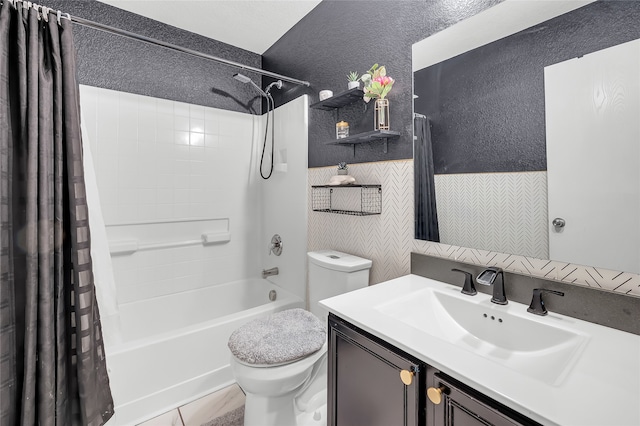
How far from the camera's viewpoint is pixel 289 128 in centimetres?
227

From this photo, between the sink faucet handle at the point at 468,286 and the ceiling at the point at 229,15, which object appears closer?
the sink faucet handle at the point at 468,286

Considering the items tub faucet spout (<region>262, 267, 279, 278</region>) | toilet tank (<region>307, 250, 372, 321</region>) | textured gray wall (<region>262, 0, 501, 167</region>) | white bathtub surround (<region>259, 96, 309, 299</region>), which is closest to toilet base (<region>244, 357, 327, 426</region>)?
toilet tank (<region>307, 250, 372, 321</region>)

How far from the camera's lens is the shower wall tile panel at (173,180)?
2033 millimetres

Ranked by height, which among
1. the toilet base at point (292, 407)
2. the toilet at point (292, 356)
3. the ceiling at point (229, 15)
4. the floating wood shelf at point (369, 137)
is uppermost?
the ceiling at point (229, 15)

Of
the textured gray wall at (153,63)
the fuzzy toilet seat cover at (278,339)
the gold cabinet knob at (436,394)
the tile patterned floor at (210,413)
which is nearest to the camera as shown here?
the gold cabinet knob at (436,394)

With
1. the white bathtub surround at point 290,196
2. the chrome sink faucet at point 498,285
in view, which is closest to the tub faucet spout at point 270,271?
the white bathtub surround at point 290,196

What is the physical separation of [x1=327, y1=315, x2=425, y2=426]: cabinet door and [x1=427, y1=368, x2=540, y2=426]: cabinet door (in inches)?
1.5

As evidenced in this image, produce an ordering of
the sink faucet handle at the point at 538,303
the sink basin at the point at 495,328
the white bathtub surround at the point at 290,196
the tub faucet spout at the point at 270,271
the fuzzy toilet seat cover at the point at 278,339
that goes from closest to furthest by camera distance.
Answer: the sink basin at the point at 495,328, the sink faucet handle at the point at 538,303, the fuzzy toilet seat cover at the point at 278,339, the white bathtub surround at the point at 290,196, the tub faucet spout at the point at 270,271

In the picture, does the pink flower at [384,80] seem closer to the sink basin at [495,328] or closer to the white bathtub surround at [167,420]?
the sink basin at [495,328]

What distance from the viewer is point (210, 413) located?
1581 mm

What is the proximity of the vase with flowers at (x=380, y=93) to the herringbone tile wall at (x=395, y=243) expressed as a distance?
0.21m

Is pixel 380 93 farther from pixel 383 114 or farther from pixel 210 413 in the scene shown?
pixel 210 413

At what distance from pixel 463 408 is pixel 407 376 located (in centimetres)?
13

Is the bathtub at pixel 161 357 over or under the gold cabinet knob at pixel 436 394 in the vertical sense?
under
